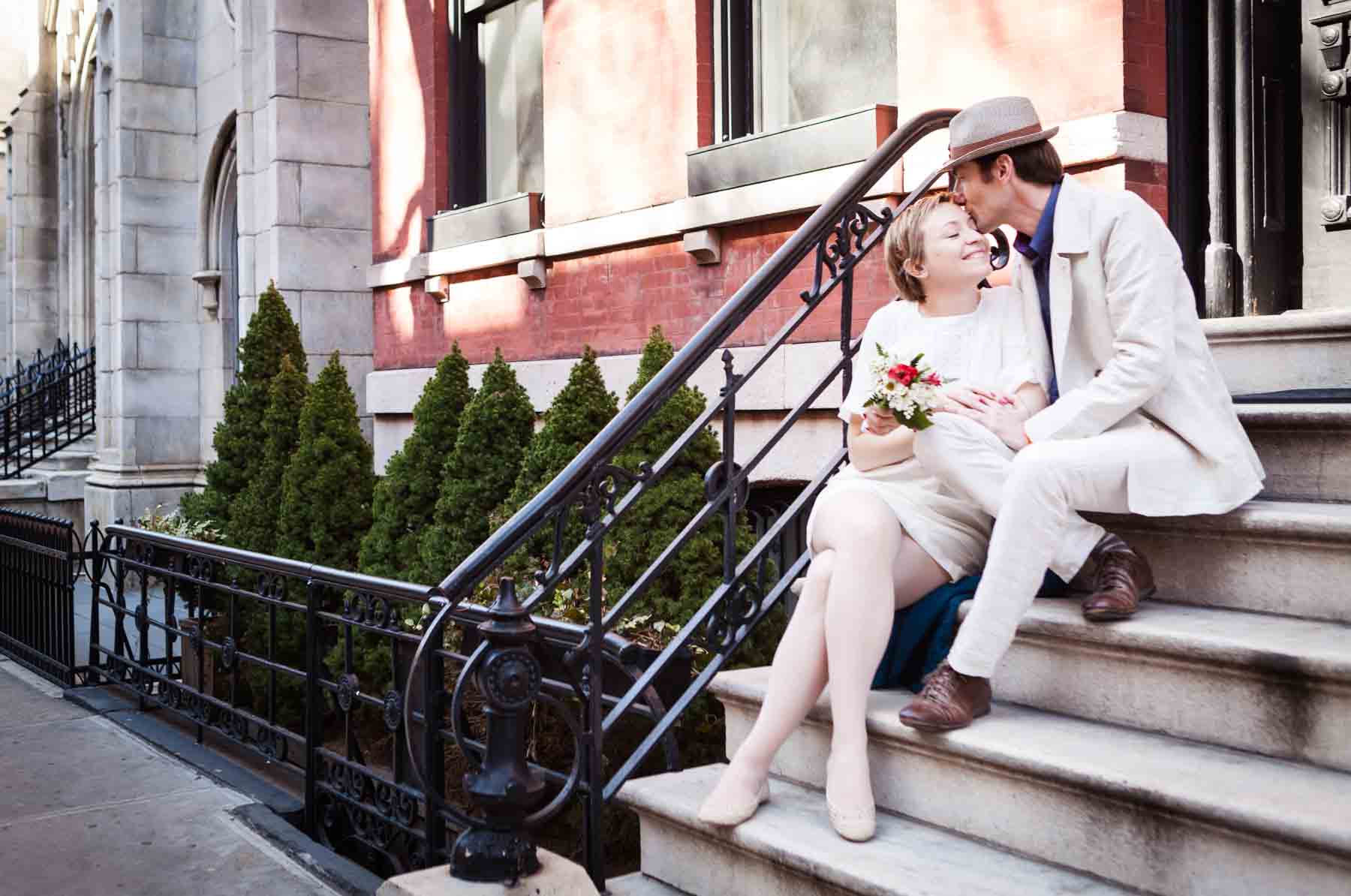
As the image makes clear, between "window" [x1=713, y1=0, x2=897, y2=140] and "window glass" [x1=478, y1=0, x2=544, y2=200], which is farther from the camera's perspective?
"window glass" [x1=478, y1=0, x2=544, y2=200]

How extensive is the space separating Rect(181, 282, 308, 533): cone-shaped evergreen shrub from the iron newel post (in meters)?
5.69

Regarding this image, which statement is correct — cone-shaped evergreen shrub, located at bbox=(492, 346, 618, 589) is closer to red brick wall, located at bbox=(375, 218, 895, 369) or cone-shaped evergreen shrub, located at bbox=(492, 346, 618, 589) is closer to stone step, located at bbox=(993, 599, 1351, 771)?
red brick wall, located at bbox=(375, 218, 895, 369)

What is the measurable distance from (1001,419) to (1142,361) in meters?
0.39

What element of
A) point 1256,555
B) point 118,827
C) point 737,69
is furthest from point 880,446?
point 737,69

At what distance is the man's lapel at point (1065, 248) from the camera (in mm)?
3525

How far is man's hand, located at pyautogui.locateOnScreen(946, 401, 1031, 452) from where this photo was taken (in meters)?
3.54

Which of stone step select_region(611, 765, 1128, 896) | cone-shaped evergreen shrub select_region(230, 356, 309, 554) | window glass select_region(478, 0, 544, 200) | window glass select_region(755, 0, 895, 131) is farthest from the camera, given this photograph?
window glass select_region(478, 0, 544, 200)

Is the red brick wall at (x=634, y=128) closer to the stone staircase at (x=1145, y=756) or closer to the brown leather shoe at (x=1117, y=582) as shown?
the stone staircase at (x=1145, y=756)

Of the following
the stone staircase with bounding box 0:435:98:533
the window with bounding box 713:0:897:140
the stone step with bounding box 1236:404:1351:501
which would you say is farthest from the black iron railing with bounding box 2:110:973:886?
the stone staircase with bounding box 0:435:98:533

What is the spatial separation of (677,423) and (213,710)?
114 inches

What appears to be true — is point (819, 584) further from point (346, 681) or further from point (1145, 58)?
point (1145, 58)

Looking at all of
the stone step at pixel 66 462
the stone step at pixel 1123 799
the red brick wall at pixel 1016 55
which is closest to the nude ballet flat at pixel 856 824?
the stone step at pixel 1123 799

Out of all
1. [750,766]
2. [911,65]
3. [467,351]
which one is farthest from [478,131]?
[750,766]

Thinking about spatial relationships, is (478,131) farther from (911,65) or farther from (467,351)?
(911,65)
